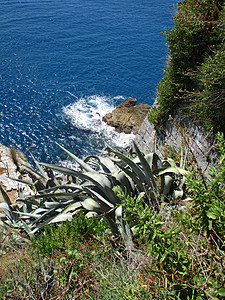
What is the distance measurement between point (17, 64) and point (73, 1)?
20084mm

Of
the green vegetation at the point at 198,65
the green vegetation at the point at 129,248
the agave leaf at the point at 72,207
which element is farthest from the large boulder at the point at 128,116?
the agave leaf at the point at 72,207

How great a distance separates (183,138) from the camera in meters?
6.79

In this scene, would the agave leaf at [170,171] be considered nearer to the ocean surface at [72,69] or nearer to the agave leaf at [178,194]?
the agave leaf at [178,194]

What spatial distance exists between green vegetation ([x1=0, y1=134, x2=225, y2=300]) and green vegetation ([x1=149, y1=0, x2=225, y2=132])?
2470 millimetres

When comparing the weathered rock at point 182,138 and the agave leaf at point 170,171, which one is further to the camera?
the weathered rock at point 182,138

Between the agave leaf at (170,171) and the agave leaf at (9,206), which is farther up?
the agave leaf at (170,171)

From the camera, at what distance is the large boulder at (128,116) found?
669 inches

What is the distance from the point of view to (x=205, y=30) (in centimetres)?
719

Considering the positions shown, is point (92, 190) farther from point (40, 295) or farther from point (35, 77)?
point (35, 77)

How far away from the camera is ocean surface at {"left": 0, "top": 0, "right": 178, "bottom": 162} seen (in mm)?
16766

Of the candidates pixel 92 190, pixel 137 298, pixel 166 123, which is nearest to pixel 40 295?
pixel 137 298

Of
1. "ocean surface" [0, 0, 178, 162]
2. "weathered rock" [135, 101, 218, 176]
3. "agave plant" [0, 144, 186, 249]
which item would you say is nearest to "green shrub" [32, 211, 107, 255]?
"agave plant" [0, 144, 186, 249]

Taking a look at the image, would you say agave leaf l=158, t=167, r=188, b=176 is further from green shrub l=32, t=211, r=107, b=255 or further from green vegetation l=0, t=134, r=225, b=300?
green shrub l=32, t=211, r=107, b=255

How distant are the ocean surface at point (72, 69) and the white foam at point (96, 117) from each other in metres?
0.07
